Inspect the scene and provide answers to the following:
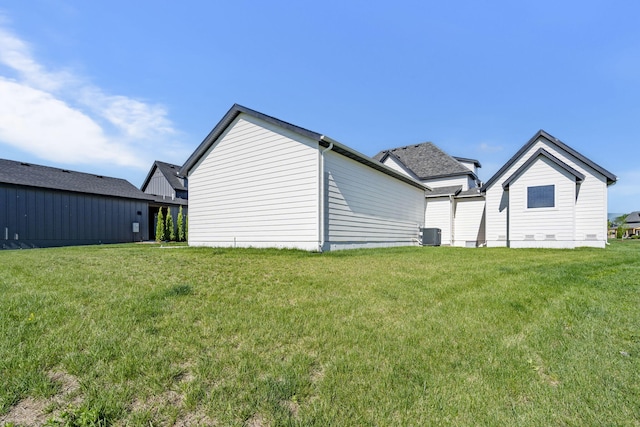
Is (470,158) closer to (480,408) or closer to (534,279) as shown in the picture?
(534,279)

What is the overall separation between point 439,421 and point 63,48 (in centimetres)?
1034

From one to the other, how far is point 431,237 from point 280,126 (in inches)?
386

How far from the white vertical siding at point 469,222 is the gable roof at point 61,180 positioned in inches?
805

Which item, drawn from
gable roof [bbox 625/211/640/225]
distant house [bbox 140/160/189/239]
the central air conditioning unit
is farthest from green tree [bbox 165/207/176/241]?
gable roof [bbox 625/211/640/225]

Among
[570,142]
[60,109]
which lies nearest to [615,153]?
[570,142]

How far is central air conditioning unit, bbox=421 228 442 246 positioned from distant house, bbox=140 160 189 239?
59.0 ft

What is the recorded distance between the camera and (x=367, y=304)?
12.1 feet

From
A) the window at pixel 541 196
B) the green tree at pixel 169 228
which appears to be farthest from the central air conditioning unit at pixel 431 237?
the green tree at pixel 169 228

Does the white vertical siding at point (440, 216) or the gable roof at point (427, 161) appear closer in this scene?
the white vertical siding at point (440, 216)

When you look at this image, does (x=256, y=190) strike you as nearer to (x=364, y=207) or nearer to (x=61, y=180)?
(x=364, y=207)

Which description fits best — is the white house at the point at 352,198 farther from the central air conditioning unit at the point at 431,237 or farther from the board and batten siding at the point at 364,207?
the central air conditioning unit at the point at 431,237

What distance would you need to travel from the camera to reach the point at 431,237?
15359 mm

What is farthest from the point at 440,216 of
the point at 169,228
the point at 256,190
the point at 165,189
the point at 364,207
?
the point at 165,189

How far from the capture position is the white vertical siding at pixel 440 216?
16.5m
